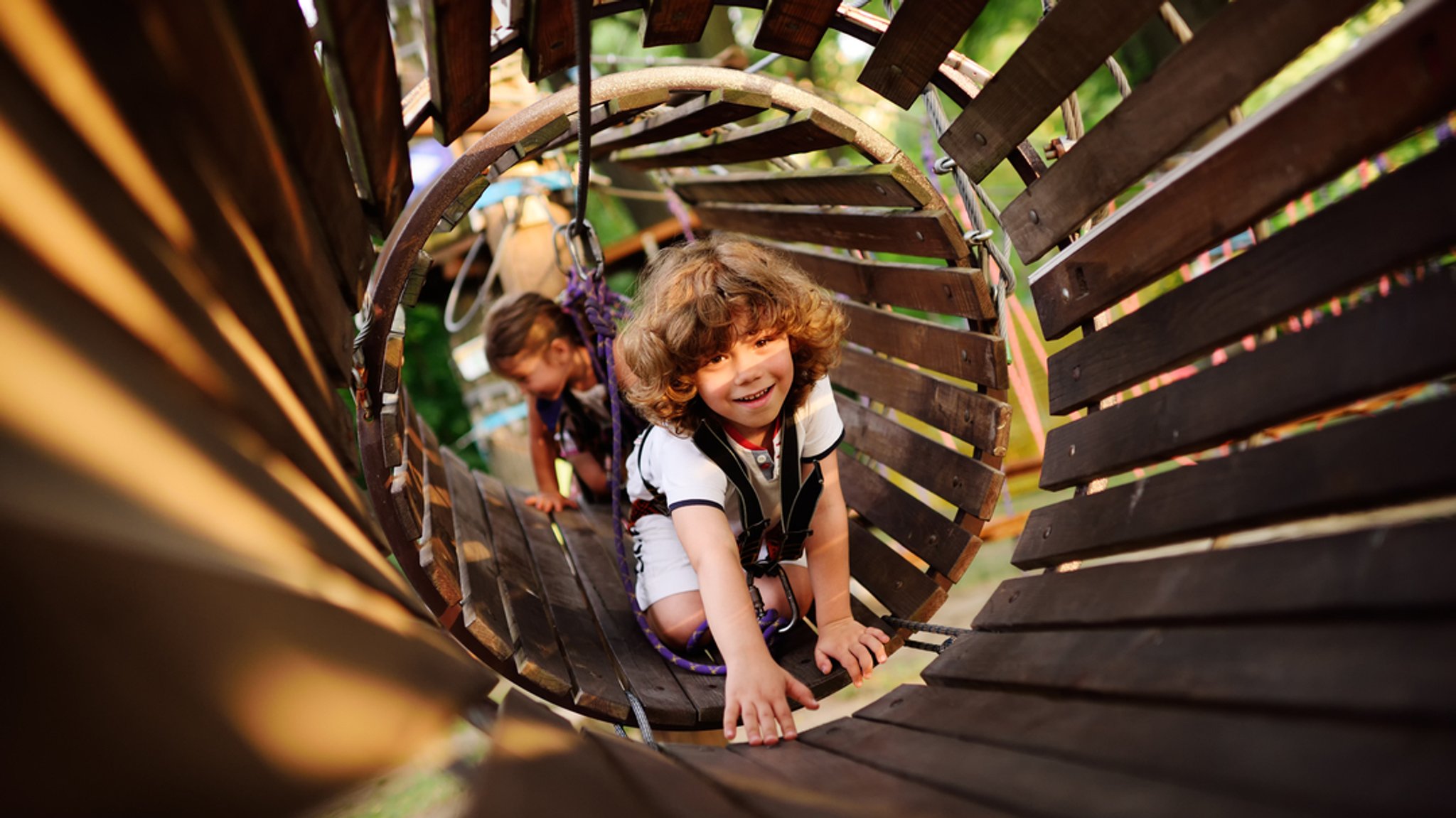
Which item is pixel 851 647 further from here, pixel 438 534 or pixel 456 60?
pixel 456 60

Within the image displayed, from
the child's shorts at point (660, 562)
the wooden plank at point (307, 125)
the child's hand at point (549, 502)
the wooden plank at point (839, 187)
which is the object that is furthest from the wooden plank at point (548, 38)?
the child's hand at point (549, 502)

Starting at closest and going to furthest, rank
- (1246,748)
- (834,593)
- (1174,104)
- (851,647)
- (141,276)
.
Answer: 1. (141,276)
2. (1246,748)
3. (1174,104)
4. (851,647)
5. (834,593)

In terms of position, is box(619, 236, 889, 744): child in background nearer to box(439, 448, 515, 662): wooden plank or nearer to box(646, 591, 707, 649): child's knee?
box(646, 591, 707, 649): child's knee

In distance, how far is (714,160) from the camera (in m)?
2.70

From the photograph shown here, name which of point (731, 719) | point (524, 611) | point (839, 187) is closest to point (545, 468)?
point (524, 611)

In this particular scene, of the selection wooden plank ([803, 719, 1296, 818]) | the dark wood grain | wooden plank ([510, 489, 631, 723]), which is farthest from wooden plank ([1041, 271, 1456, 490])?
the dark wood grain

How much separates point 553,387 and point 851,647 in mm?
1631

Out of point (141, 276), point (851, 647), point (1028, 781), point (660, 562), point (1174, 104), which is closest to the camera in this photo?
point (141, 276)

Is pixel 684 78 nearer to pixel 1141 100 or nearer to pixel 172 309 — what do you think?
pixel 1141 100

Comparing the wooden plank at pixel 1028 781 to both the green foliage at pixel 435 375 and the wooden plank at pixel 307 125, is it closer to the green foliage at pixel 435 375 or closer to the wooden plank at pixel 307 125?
the wooden plank at pixel 307 125

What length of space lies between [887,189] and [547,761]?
5.22ft

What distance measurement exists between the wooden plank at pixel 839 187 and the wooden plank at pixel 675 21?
0.54 m

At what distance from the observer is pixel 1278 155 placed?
3.68 ft

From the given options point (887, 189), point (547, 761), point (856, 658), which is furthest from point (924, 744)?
point (887, 189)
